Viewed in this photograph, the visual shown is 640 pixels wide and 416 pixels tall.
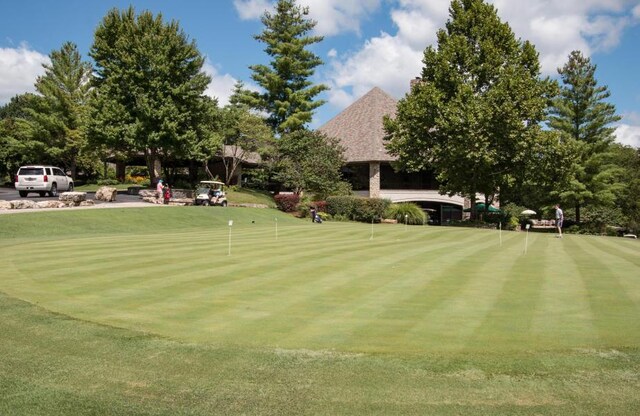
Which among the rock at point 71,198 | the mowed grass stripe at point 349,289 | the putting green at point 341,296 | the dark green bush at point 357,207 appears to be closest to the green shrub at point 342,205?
the dark green bush at point 357,207

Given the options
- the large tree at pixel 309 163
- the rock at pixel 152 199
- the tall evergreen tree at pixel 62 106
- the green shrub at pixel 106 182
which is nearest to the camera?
the rock at pixel 152 199

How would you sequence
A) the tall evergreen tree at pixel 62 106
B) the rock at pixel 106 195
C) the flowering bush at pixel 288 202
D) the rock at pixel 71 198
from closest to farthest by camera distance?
the rock at pixel 71 198 → the rock at pixel 106 195 → the flowering bush at pixel 288 202 → the tall evergreen tree at pixel 62 106

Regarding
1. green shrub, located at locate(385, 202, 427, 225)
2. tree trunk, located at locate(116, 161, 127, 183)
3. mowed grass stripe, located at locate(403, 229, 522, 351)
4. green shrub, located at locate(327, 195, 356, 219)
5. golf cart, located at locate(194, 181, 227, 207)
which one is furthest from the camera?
tree trunk, located at locate(116, 161, 127, 183)

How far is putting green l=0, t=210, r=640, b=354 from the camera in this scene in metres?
7.00

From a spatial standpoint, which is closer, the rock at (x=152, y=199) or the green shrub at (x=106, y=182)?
the rock at (x=152, y=199)

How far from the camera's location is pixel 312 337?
689cm

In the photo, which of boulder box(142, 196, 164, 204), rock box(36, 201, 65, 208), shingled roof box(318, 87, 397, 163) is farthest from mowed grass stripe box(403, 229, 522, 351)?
shingled roof box(318, 87, 397, 163)

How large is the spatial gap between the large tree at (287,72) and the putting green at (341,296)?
124 ft

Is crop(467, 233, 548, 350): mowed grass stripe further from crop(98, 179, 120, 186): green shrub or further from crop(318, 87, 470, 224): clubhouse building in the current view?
crop(98, 179, 120, 186): green shrub

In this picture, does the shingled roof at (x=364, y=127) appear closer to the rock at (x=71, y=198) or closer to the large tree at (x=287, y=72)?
the large tree at (x=287, y=72)

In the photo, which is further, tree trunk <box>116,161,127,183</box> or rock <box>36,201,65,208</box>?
tree trunk <box>116,161,127,183</box>

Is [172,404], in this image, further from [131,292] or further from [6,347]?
[131,292]

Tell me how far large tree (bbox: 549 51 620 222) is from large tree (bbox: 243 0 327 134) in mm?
23446

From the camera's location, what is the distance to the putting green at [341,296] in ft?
23.0
